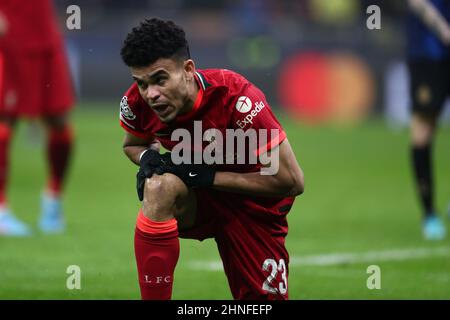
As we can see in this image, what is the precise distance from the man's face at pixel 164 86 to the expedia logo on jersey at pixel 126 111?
307 millimetres

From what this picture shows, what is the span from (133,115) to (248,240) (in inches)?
30.5

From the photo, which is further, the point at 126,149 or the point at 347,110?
the point at 347,110

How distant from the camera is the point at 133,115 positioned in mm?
4660

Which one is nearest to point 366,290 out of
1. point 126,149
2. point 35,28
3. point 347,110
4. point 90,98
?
point 126,149

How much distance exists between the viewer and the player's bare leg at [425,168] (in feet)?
24.6

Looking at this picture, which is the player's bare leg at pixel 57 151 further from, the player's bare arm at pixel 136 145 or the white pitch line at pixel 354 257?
the player's bare arm at pixel 136 145

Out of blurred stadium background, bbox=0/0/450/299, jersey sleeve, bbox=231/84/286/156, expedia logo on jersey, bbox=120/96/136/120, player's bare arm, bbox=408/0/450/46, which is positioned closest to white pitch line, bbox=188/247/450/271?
blurred stadium background, bbox=0/0/450/299

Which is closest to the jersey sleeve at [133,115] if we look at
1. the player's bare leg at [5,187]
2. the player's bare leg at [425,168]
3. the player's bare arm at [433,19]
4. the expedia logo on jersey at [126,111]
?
the expedia logo on jersey at [126,111]

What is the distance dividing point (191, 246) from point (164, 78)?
3057 millimetres

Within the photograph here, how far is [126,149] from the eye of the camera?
16.1 ft

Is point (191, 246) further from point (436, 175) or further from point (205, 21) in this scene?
point (205, 21)

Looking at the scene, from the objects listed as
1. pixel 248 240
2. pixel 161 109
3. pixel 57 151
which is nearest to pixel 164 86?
pixel 161 109

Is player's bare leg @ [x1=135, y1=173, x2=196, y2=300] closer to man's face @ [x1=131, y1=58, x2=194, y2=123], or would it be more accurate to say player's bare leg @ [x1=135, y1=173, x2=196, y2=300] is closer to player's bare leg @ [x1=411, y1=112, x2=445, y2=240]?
man's face @ [x1=131, y1=58, x2=194, y2=123]

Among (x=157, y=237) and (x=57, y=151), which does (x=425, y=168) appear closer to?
(x=57, y=151)
